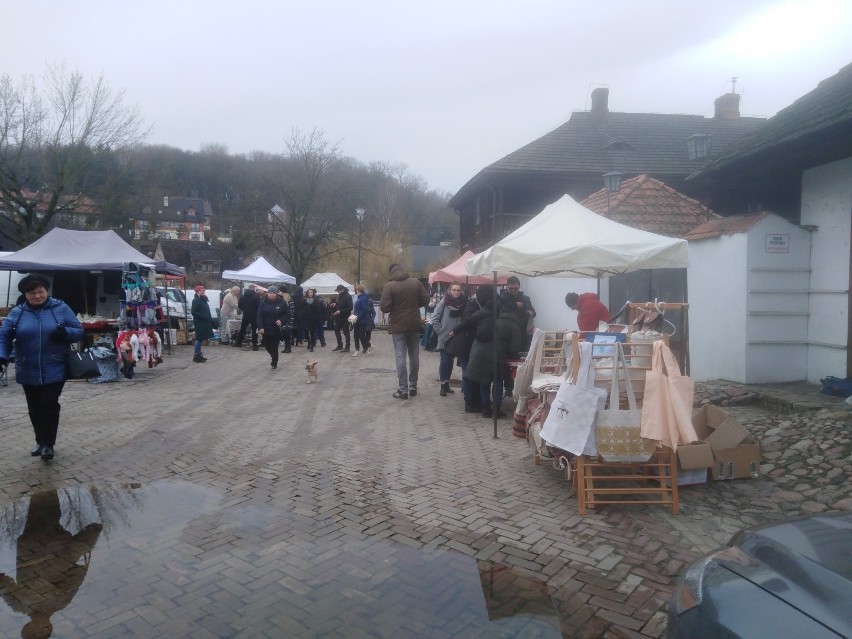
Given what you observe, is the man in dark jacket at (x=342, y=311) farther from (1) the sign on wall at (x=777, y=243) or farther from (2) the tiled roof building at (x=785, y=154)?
(1) the sign on wall at (x=777, y=243)

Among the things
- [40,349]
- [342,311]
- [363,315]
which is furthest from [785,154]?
[342,311]

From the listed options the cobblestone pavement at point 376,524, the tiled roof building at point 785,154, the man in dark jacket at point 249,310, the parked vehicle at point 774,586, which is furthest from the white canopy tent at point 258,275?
the parked vehicle at point 774,586


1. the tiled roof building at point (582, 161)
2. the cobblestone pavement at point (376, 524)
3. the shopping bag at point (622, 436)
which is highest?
the tiled roof building at point (582, 161)

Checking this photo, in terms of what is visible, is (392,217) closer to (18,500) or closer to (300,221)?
(300,221)

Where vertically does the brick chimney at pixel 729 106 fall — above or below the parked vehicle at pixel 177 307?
above

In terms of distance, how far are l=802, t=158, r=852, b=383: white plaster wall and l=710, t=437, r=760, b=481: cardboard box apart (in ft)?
10.8

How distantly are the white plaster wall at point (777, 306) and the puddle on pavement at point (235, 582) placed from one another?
592 centimetres

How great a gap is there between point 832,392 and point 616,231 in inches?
124

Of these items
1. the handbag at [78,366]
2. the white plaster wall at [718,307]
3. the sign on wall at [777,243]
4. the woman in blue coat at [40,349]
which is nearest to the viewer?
the woman in blue coat at [40,349]

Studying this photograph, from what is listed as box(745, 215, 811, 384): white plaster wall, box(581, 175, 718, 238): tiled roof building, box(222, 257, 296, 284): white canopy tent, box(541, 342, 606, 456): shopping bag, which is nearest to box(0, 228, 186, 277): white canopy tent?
box(222, 257, 296, 284): white canopy tent

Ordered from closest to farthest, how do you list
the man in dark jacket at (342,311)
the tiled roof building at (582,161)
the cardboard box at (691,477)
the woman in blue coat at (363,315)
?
the cardboard box at (691,477) < the woman in blue coat at (363,315) < the man in dark jacket at (342,311) < the tiled roof building at (582,161)

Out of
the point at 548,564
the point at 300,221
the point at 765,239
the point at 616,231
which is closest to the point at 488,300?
the point at 616,231

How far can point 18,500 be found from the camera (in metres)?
4.92

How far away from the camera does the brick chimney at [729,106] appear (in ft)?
90.5
